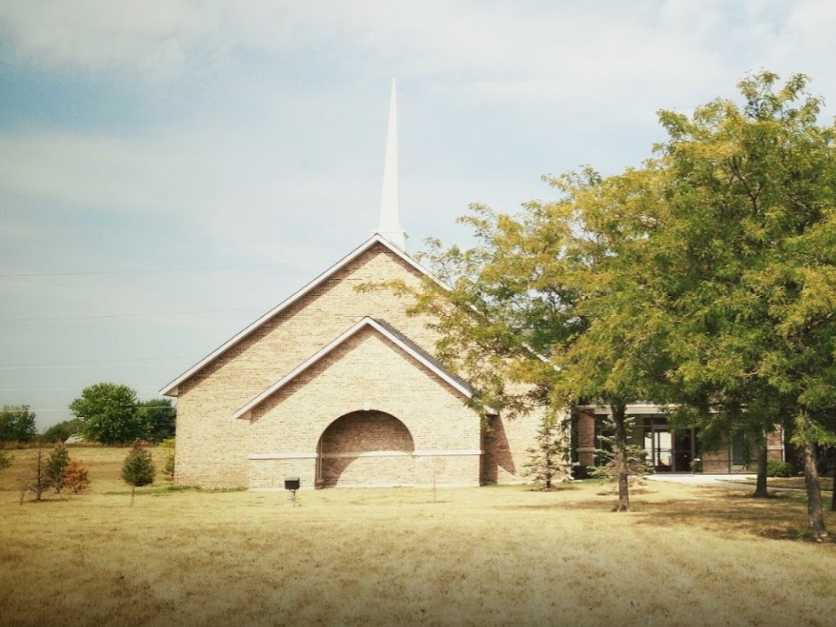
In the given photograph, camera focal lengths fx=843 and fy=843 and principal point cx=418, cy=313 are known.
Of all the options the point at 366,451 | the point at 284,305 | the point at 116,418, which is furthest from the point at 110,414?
the point at 366,451

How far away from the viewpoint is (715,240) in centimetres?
1595

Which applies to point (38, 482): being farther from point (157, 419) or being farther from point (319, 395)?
point (157, 419)

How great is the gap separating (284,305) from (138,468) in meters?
Result: 8.90

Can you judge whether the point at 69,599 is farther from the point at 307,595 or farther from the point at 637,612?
the point at 637,612

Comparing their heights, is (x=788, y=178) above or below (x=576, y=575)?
above

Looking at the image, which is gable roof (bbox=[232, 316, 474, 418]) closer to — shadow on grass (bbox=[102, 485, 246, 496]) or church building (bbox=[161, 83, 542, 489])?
church building (bbox=[161, 83, 542, 489])

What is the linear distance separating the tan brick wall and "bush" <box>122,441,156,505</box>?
201 centimetres

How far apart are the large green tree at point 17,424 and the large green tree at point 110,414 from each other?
30.6 meters

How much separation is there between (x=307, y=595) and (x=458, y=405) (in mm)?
20967

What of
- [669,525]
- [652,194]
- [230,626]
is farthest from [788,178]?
[230,626]

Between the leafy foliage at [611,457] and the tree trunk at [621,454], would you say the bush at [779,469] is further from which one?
the tree trunk at [621,454]

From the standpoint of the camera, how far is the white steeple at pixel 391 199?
146 ft

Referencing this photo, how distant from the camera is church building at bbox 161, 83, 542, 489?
103 feet

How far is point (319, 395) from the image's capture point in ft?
104
